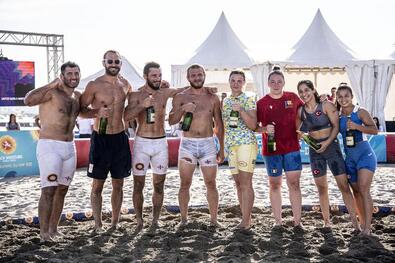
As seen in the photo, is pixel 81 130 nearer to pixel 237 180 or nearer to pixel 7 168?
pixel 7 168

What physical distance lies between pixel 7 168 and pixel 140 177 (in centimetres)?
684

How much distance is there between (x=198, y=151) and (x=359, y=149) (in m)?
1.89

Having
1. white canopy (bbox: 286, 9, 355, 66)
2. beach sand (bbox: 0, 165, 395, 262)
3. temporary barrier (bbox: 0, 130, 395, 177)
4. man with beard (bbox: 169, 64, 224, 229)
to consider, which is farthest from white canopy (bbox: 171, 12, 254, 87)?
man with beard (bbox: 169, 64, 224, 229)

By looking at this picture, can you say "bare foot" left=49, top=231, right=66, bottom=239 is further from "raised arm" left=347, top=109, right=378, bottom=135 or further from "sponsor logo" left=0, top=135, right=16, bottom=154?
"sponsor logo" left=0, top=135, right=16, bottom=154

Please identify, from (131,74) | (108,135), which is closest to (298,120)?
(108,135)

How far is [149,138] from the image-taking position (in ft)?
20.3

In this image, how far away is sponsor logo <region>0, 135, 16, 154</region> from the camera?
1174 centimetres

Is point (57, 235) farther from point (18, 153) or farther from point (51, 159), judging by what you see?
point (18, 153)

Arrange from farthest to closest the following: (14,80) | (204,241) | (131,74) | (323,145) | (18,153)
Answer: (131,74) → (14,80) → (18,153) → (323,145) → (204,241)

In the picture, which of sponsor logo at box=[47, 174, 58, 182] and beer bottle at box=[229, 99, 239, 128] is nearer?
sponsor logo at box=[47, 174, 58, 182]

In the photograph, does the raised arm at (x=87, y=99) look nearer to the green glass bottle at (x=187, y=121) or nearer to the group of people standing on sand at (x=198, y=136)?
the group of people standing on sand at (x=198, y=136)

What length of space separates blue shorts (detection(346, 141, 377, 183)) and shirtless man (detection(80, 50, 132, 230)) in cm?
262

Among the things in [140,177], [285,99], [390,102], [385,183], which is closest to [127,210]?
[140,177]

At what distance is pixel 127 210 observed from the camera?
7395 millimetres
